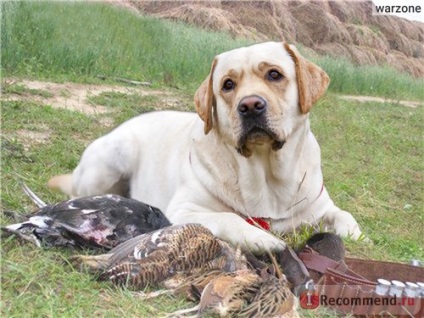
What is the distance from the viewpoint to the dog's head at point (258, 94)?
352 centimetres

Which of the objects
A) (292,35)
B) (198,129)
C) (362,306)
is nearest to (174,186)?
(198,129)

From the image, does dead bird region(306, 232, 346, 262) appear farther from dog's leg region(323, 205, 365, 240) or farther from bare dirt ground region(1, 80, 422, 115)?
bare dirt ground region(1, 80, 422, 115)

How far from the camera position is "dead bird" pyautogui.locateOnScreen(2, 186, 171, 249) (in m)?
3.12

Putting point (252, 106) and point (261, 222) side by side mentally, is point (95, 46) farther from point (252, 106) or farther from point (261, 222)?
point (252, 106)

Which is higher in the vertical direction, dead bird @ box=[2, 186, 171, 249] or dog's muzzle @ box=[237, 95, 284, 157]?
dog's muzzle @ box=[237, 95, 284, 157]

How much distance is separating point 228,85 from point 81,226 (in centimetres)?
122

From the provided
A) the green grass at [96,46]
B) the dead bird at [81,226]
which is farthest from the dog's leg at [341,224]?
the green grass at [96,46]

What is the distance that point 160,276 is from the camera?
2754 millimetres

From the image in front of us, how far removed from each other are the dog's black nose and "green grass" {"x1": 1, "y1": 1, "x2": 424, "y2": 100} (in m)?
4.66

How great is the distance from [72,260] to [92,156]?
1.86 meters

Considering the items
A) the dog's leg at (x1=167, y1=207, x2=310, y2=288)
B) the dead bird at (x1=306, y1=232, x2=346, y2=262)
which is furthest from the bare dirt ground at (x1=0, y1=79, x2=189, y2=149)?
the dead bird at (x1=306, y1=232, x2=346, y2=262)

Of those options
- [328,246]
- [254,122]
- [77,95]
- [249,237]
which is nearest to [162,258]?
[249,237]

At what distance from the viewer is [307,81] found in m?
3.85

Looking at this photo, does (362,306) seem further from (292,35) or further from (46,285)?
(292,35)
